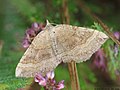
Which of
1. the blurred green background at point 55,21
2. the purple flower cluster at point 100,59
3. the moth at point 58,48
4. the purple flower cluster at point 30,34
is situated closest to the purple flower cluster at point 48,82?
the moth at point 58,48

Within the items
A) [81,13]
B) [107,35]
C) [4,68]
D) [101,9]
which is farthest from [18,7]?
[107,35]

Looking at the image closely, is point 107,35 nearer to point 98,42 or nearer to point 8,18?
point 98,42

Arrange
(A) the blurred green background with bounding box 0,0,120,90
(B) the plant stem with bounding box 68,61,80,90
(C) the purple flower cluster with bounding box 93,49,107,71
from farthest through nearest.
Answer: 1. (C) the purple flower cluster with bounding box 93,49,107,71
2. (A) the blurred green background with bounding box 0,0,120,90
3. (B) the plant stem with bounding box 68,61,80,90

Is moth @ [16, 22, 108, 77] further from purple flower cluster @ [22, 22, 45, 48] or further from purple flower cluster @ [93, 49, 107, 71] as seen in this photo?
purple flower cluster @ [93, 49, 107, 71]

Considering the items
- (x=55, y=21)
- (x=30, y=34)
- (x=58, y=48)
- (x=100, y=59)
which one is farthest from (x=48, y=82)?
(x=100, y=59)

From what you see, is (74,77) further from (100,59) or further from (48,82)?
(100,59)

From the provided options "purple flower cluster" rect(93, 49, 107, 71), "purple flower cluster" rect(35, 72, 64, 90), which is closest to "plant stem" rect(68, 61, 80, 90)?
"purple flower cluster" rect(35, 72, 64, 90)
